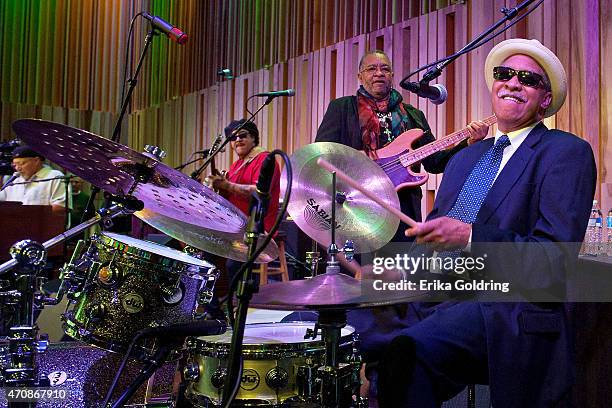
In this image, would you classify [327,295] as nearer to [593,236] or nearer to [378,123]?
[378,123]

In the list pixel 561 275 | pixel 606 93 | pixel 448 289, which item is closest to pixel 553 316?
pixel 561 275

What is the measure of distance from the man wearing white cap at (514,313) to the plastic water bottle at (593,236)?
40.0 inches

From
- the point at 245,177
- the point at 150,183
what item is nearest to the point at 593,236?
the point at 150,183

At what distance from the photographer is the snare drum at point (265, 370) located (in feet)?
6.01

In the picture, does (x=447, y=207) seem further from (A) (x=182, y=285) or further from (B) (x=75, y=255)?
(B) (x=75, y=255)

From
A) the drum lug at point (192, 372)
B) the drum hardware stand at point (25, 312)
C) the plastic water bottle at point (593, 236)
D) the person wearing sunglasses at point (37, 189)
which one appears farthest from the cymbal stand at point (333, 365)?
the person wearing sunglasses at point (37, 189)

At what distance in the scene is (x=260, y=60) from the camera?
7.96m

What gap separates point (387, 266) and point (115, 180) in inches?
36.6

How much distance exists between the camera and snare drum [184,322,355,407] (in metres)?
1.83

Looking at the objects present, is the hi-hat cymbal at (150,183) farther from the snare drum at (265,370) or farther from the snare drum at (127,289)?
the snare drum at (265,370)

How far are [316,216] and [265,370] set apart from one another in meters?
0.48

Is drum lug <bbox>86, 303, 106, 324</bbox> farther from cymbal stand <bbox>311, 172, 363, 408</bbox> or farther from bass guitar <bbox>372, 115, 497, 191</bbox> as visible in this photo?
bass guitar <bbox>372, 115, 497, 191</bbox>

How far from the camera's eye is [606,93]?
3906 millimetres

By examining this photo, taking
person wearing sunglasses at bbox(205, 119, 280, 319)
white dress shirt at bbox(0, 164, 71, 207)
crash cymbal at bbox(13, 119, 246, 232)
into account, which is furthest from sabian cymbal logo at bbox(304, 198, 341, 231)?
white dress shirt at bbox(0, 164, 71, 207)
